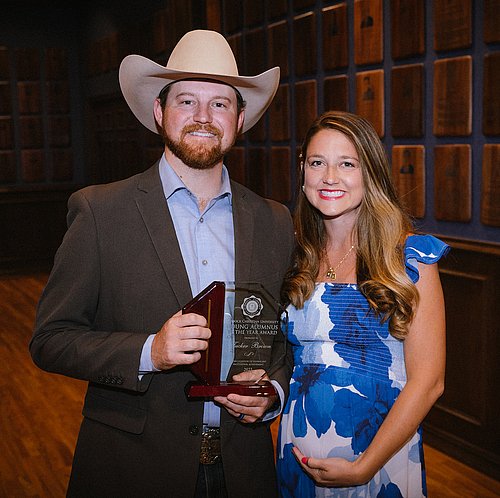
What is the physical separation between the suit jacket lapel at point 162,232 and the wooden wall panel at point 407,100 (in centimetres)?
223

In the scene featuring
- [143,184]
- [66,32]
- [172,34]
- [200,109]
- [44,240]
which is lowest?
[44,240]

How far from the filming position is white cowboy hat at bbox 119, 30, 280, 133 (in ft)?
6.70

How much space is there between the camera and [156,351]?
171 centimetres

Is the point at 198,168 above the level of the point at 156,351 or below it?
above

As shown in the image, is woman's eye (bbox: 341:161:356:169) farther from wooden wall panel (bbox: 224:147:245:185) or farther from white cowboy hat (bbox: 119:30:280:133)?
wooden wall panel (bbox: 224:147:245:185)

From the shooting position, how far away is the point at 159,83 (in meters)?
2.17

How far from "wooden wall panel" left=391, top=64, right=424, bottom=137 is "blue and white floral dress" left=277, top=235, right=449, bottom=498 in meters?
2.00

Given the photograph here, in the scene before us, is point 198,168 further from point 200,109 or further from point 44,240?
point 44,240

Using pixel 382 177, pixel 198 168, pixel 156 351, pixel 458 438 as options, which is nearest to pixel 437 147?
pixel 458 438

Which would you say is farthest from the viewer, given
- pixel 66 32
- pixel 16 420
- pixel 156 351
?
pixel 66 32

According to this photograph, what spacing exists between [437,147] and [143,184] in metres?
2.21

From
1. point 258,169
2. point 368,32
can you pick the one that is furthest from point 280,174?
point 368,32

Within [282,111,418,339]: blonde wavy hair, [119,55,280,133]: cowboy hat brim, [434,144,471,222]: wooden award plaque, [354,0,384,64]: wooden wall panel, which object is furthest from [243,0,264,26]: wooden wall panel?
[282,111,418,339]: blonde wavy hair

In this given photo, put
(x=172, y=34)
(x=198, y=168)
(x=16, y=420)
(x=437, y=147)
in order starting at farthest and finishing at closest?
(x=172, y=34), (x=16, y=420), (x=437, y=147), (x=198, y=168)
